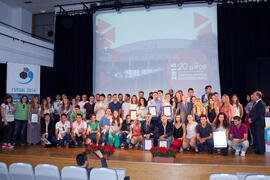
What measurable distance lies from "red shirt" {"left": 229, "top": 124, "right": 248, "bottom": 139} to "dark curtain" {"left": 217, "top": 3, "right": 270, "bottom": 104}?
2557 mm

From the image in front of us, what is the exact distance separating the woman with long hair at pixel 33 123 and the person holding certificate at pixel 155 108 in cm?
339

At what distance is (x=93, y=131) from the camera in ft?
21.6

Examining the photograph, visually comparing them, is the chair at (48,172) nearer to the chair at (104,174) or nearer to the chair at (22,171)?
the chair at (22,171)

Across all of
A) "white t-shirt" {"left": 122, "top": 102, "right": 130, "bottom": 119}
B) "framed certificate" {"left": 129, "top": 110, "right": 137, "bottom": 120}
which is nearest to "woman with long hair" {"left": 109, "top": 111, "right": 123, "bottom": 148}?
"framed certificate" {"left": 129, "top": 110, "right": 137, "bottom": 120}

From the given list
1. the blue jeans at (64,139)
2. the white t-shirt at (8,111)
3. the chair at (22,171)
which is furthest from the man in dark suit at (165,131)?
the white t-shirt at (8,111)

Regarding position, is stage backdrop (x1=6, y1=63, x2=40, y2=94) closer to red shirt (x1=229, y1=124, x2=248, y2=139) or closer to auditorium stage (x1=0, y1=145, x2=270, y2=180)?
auditorium stage (x1=0, y1=145, x2=270, y2=180)

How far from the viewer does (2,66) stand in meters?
8.11

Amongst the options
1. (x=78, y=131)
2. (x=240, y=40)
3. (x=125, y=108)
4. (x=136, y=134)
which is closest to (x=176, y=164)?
(x=136, y=134)

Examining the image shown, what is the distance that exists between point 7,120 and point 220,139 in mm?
5728

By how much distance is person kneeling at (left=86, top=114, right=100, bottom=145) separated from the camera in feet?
21.4

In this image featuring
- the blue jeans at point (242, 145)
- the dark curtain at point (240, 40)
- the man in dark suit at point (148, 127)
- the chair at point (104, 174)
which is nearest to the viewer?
the chair at point (104, 174)

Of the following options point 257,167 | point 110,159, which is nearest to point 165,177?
point 110,159

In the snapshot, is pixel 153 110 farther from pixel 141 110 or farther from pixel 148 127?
pixel 148 127

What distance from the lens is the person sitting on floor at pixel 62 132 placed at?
21.6 feet
